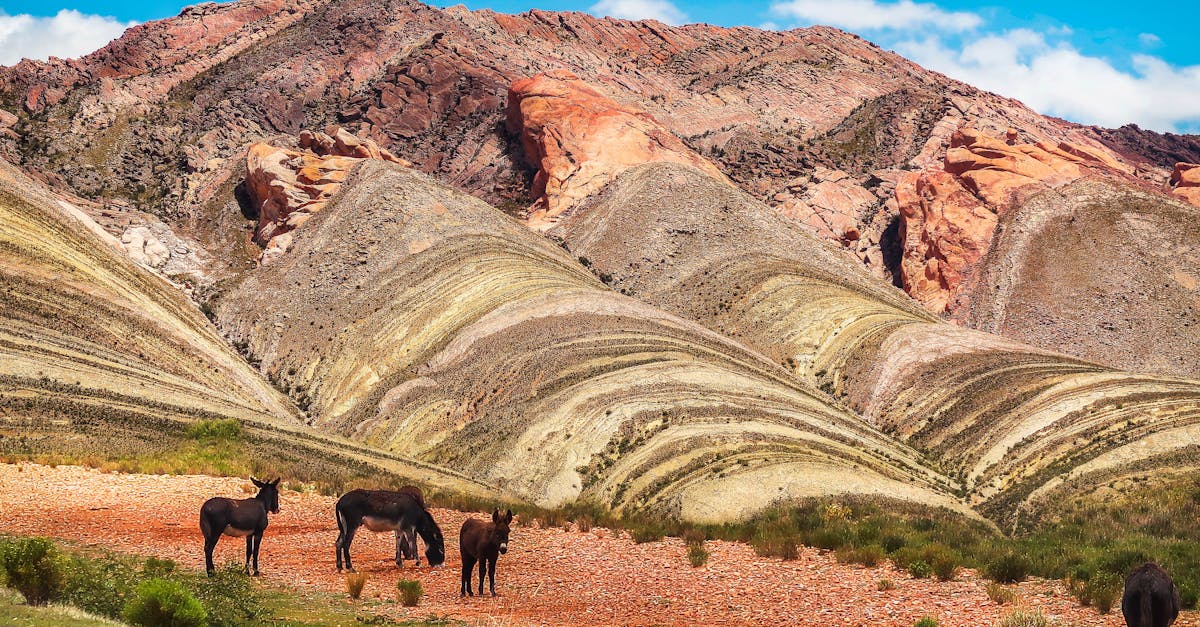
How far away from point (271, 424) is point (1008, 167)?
225ft

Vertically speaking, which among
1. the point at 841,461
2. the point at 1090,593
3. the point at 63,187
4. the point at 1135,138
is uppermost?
the point at 1135,138

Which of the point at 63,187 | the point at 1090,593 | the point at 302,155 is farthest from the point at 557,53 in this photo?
the point at 1090,593

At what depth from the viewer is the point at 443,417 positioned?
5012 cm

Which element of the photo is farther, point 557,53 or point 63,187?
point 557,53

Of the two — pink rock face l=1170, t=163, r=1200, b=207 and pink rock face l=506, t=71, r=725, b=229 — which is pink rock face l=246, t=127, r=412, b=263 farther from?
pink rock face l=1170, t=163, r=1200, b=207

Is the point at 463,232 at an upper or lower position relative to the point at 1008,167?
lower

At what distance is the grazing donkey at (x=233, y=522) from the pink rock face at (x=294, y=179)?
5636 centimetres

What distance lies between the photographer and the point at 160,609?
14.5 meters

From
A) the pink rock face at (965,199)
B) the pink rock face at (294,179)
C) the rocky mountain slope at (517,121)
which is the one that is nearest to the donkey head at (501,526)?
the rocky mountain slope at (517,121)

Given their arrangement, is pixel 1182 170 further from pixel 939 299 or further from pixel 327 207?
pixel 327 207

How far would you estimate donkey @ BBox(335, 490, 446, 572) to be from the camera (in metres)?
21.1

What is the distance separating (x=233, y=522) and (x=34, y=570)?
4.17 m

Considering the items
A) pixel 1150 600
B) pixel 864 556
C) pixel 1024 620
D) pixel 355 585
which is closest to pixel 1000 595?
pixel 1024 620

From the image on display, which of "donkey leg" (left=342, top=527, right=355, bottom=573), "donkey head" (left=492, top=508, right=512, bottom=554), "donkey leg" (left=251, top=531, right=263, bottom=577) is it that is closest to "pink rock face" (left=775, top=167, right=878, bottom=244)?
"donkey leg" (left=342, top=527, right=355, bottom=573)
